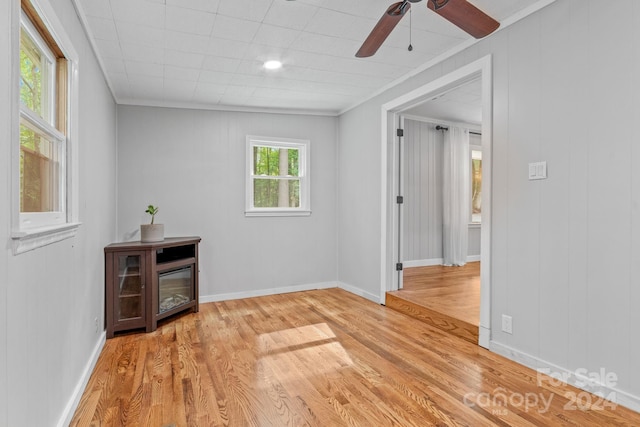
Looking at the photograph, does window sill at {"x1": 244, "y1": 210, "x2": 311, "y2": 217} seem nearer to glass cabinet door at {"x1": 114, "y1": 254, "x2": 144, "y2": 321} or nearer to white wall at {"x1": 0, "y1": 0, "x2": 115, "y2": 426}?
glass cabinet door at {"x1": 114, "y1": 254, "x2": 144, "y2": 321}

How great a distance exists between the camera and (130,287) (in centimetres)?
343

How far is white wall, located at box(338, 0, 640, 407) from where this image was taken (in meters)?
2.00

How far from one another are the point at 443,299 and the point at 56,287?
335cm

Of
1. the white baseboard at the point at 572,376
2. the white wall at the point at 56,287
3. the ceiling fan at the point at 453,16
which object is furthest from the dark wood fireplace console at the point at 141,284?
the white baseboard at the point at 572,376

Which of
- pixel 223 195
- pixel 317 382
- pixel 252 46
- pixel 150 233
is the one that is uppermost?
pixel 252 46

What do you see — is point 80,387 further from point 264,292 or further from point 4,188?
point 264,292

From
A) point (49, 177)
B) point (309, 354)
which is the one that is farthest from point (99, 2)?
point (309, 354)

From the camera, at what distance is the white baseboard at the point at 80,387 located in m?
1.86

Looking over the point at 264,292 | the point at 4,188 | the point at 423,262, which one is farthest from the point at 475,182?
the point at 4,188

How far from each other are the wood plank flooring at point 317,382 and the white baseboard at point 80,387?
46mm

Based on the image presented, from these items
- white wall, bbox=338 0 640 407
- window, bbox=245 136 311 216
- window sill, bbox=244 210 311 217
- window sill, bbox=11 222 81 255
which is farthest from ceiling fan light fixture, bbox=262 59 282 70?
window sill, bbox=11 222 81 255

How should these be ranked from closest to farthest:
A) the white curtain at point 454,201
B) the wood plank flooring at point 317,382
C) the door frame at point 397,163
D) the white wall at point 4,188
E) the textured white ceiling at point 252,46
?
1. the white wall at point 4,188
2. the wood plank flooring at point 317,382
3. the textured white ceiling at point 252,46
4. the door frame at point 397,163
5. the white curtain at point 454,201

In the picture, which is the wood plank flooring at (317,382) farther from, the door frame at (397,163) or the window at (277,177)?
the window at (277,177)

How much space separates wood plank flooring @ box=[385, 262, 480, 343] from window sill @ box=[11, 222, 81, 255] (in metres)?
2.94
